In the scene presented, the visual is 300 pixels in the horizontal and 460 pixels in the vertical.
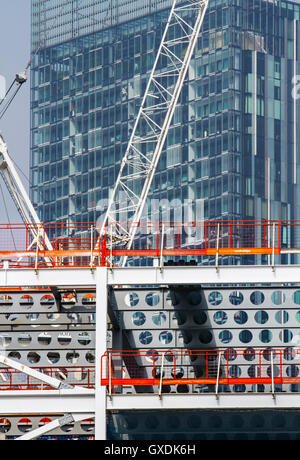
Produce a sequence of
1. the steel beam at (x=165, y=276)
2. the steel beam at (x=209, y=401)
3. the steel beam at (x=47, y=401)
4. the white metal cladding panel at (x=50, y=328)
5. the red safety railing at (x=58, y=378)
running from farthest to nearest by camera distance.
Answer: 1. the white metal cladding panel at (x=50, y=328)
2. the red safety railing at (x=58, y=378)
3. the steel beam at (x=165, y=276)
4. the steel beam at (x=47, y=401)
5. the steel beam at (x=209, y=401)

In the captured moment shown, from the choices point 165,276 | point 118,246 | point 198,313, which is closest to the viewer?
point 165,276

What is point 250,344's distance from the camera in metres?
52.6

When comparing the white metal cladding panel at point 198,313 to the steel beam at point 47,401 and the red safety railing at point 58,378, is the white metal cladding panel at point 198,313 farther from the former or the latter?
the steel beam at point 47,401

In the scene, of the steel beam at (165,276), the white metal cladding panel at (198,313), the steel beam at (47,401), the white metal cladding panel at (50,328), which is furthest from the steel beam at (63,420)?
the white metal cladding panel at (198,313)

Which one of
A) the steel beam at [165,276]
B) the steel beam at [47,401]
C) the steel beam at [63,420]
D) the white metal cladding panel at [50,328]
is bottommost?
the steel beam at [63,420]

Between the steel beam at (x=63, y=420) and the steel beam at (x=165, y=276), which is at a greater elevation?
the steel beam at (x=165, y=276)

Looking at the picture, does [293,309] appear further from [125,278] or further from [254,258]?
[254,258]

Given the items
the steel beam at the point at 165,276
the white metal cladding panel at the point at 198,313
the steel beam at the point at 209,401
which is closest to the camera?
the steel beam at the point at 209,401

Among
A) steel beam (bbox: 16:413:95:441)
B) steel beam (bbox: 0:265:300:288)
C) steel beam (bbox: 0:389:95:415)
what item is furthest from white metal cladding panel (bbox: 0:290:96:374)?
steel beam (bbox: 0:389:95:415)

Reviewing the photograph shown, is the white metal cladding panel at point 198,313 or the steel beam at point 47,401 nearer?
the steel beam at point 47,401

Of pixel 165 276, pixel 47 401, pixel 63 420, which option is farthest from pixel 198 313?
pixel 47 401

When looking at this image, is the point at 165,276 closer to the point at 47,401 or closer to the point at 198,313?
the point at 198,313

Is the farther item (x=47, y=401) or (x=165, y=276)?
(x=165, y=276)

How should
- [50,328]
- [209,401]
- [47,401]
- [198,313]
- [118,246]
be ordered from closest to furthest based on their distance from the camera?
1. [209,401]
2. [47,401]
3. [50,328]
4. [198,313]
5. [118,246]
